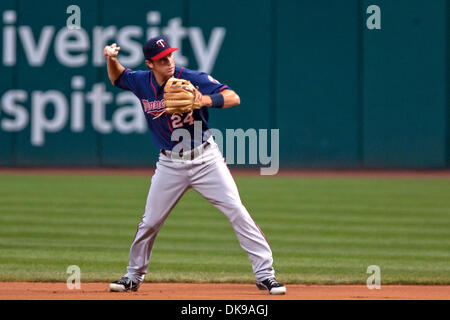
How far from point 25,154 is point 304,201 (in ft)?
29.0

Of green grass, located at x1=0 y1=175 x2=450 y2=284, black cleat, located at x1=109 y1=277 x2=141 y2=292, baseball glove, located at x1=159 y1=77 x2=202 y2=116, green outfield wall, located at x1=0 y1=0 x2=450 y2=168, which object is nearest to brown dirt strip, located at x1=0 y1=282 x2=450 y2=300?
black cleat, located at x1=109 y1=277 x2=141 y2=292

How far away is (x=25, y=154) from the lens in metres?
19.5

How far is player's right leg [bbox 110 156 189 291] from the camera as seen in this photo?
5.97 meters

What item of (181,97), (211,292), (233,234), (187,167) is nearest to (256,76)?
(233,234)

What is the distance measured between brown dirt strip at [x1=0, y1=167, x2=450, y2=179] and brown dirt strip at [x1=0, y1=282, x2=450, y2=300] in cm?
1189

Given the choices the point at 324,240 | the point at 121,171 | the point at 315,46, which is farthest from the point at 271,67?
the point at 324,240

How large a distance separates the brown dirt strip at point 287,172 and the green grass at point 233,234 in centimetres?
271

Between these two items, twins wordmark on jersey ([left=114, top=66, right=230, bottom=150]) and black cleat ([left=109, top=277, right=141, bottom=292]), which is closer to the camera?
twins wordmark on jersey ([left=114, top=66, right=230, bottom=150])

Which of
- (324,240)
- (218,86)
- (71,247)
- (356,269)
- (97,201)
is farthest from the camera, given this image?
(97,201)

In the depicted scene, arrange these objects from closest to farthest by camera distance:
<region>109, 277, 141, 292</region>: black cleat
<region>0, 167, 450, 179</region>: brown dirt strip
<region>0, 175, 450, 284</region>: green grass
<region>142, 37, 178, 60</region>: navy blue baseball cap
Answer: <region>142, 37, 178, 60</region>: navy blue baseball cap, <region>109, 277, 141, 292</region>: black cleat, <region>0, 175, 450, 284</region>: green grass, <region>0, 167, 450, 179</region>: brown dirt strip

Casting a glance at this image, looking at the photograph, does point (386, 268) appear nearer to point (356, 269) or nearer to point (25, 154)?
point (356, 269)

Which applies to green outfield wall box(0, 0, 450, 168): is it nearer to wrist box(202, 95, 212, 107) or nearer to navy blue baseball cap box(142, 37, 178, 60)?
navy blue baseball cap box(142, 37, 178, 60)

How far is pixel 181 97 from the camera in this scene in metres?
5.55

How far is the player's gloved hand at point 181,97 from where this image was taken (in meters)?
5.56
